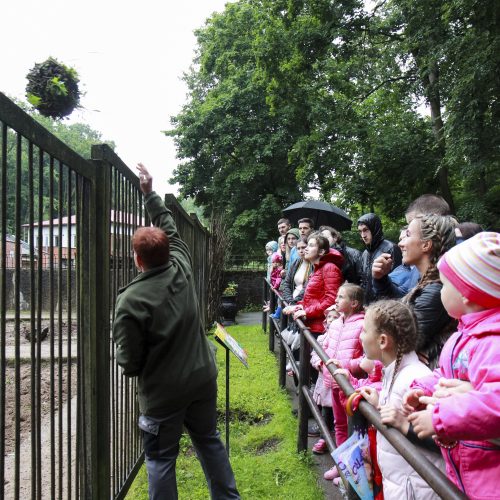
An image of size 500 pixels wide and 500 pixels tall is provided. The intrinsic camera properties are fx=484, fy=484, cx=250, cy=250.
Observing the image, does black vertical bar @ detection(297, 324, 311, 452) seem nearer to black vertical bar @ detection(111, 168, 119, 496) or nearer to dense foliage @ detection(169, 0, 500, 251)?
black vertical bar @ detection(111, 168, 119, 496)

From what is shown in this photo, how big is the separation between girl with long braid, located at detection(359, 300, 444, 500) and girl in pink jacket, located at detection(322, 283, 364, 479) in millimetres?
1046

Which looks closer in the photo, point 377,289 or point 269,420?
point 377,289

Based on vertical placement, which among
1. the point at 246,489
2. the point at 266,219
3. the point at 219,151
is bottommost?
the point at 246,489

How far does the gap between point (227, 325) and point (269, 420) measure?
747cm

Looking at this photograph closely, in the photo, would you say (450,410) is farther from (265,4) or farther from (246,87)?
(246,87)

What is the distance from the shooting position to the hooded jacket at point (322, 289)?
450 cm

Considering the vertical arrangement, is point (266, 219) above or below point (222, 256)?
above

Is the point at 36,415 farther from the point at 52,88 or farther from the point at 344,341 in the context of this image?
the point at 344,341

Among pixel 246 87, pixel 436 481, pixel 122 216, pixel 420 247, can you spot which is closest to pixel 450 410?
pixel 436 481

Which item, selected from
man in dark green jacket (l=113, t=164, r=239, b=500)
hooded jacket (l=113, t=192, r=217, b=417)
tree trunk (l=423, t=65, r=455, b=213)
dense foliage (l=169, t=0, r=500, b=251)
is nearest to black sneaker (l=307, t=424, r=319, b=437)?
man in dark green jacket (l=113, t=164, r=239, b=500)

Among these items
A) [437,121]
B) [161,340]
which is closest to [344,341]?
[161,340]

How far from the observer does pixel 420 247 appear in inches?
108

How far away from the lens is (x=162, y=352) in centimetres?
272

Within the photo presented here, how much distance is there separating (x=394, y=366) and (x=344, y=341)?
123 centimetres
